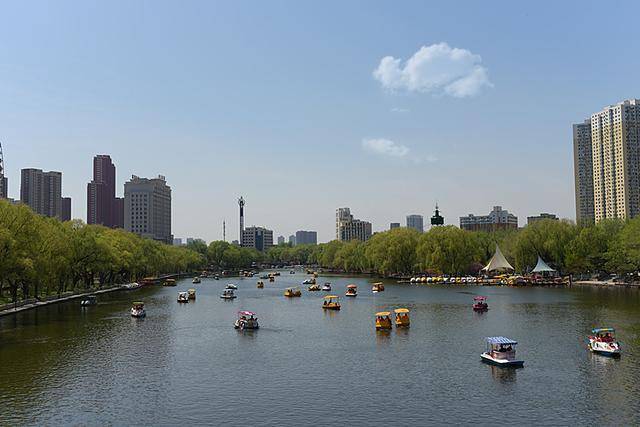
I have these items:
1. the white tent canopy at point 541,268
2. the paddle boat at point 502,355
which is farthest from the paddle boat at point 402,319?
the white tent canopy at point 541,268

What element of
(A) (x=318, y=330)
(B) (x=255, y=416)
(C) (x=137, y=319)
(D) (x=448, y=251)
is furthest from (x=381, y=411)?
(D) (x=448, y=251)

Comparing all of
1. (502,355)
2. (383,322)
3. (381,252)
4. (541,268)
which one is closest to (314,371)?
(502,355)

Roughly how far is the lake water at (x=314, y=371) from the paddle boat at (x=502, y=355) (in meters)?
0.66

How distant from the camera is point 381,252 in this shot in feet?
603

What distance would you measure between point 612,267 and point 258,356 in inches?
4237

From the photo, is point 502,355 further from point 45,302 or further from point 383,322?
point 45,302

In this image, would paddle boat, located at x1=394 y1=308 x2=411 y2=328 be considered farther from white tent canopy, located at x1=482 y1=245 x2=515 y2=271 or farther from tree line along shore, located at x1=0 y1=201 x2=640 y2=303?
white tent canopy, located at x1=482 y1=245 x2=515 y2=271

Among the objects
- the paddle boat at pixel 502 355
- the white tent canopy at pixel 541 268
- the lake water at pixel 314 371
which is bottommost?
the lake water at pixel 314 371

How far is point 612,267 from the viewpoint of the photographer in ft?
438

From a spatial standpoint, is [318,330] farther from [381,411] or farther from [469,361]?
[381,411]

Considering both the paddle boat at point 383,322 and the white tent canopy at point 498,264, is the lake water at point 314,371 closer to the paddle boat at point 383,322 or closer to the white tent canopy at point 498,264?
the paddle boat at point 383,322

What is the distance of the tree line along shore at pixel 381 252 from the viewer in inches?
3152

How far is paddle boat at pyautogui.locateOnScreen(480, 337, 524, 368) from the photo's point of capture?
44500 mm

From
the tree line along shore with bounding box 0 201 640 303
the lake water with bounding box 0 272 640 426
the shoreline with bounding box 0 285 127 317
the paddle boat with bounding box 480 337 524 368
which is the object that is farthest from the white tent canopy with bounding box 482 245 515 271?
the paddle boat with bounding box 480 337 524 368
